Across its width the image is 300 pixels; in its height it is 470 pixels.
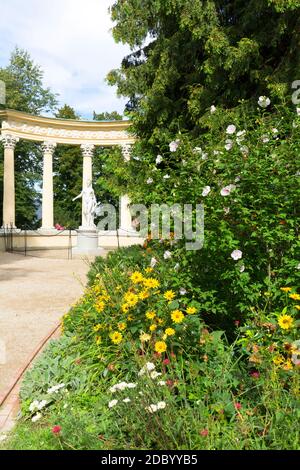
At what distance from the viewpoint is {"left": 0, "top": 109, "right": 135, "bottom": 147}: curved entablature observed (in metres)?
28.2

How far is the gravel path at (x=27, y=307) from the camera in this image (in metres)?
5.84

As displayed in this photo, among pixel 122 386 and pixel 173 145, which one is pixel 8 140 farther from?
pixel 122 386

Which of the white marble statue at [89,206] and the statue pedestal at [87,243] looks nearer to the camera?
the statue pedestal at [87,243]

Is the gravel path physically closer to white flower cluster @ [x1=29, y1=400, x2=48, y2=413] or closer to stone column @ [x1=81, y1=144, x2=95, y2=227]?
white flower cluster @ [x1=29, y1=400, x2=48, y2=413]

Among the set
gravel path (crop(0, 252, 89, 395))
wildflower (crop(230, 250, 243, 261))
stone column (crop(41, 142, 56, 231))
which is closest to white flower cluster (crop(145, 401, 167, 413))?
wildflower (crop(230, 250, 243, 261))

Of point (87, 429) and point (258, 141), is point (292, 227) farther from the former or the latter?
point (87, 429)

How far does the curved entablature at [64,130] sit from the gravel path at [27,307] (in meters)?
15.9

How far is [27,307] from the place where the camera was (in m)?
8.68

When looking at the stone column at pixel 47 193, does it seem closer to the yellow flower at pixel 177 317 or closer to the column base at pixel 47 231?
the column base at pixel 47 231

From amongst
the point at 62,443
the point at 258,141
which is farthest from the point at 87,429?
the point at 258,141

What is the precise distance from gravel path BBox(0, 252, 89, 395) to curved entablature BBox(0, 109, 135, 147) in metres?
15.9

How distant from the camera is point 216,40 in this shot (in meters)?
8.85

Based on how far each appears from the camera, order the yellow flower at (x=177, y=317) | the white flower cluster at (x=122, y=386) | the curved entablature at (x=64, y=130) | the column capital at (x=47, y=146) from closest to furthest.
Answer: the white flower cluster at (x=122, y=386)
the yellow flower at (x=177, y=317)
the curved entablature at (x=64, y=130)
the column capital at (x=47, y=146)

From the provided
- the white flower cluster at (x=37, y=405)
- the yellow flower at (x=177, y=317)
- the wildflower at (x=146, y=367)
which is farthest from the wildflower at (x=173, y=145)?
the white flower cluster at (x=37, y=405)
